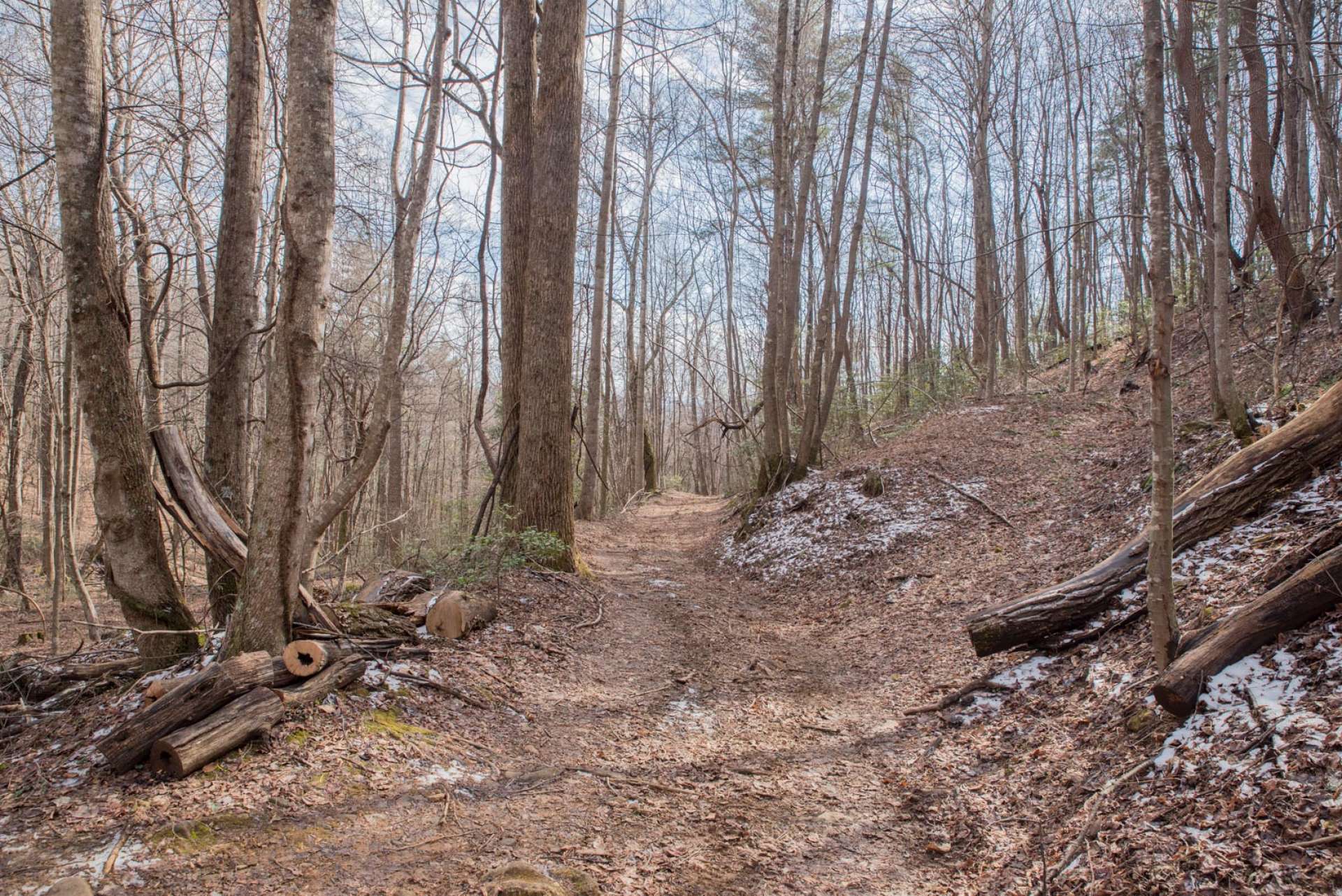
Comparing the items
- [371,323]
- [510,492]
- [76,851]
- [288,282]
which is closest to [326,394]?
[371,323]

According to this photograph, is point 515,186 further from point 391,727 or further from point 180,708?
point 180,708

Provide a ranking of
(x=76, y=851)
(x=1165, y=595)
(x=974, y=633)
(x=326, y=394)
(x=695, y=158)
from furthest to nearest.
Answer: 1. (x=695, y=158)
2. (x=326, y=394)
3. (x=974, y=633)
4. (x=1165, y=595)
5. (x=76, y=851)

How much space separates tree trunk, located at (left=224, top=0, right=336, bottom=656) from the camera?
3930 mm

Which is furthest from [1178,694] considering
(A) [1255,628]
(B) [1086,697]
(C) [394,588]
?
(C) [394,588]

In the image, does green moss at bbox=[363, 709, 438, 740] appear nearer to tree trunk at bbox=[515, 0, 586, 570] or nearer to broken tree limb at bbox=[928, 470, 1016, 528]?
tree trunk at bbox=[515, 0, 586, 570]

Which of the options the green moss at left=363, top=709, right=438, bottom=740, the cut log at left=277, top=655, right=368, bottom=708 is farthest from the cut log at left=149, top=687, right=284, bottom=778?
the green moss at left=363, top=709, right=438, bottom=740

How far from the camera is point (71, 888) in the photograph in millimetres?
2484

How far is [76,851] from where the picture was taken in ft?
8.92

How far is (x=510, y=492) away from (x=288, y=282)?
14.0 feet

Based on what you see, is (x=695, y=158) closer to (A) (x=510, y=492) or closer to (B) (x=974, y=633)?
(A) (x=510, y=492)

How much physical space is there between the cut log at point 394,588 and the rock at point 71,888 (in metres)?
3.10

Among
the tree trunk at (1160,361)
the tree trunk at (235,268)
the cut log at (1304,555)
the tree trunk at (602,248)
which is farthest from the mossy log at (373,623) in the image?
the tree trunk at (602,248)

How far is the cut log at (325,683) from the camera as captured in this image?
3.79 metres

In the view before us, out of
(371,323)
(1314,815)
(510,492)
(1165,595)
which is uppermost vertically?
(371,323)
